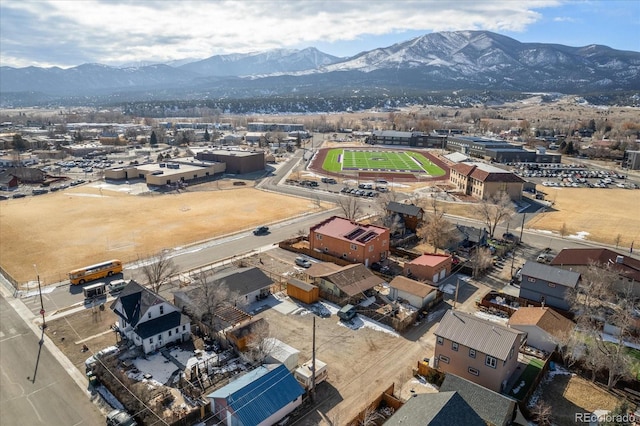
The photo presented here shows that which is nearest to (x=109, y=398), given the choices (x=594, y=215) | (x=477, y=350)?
(x=477, y=350)

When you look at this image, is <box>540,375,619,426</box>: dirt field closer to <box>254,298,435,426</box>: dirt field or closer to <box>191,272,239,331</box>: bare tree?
<box>254,298,435,426</box>: dirt field

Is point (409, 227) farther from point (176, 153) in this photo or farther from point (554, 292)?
point (176, 153)

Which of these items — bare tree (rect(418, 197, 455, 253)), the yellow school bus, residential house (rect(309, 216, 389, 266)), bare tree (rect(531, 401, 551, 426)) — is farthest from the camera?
bare tree (rect(418, 197, 455, 253))

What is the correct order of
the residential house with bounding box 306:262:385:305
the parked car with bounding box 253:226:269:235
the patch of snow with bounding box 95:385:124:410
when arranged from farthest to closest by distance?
the parked car with bounding box 253:226:269:235
the residential house with bounding box 306:262:385:305
the patch of snow with bounding box 95:385:124:410

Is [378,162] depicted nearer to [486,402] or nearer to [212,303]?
[212,303]

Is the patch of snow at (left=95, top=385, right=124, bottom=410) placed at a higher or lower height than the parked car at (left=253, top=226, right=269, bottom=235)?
lower

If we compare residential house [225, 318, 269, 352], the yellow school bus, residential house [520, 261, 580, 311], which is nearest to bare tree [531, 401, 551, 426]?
residential house [520, 261, 580, 311]

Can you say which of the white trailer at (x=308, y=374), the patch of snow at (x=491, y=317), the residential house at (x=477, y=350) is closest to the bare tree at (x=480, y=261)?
the patch of snow at (x=491, y=317)
